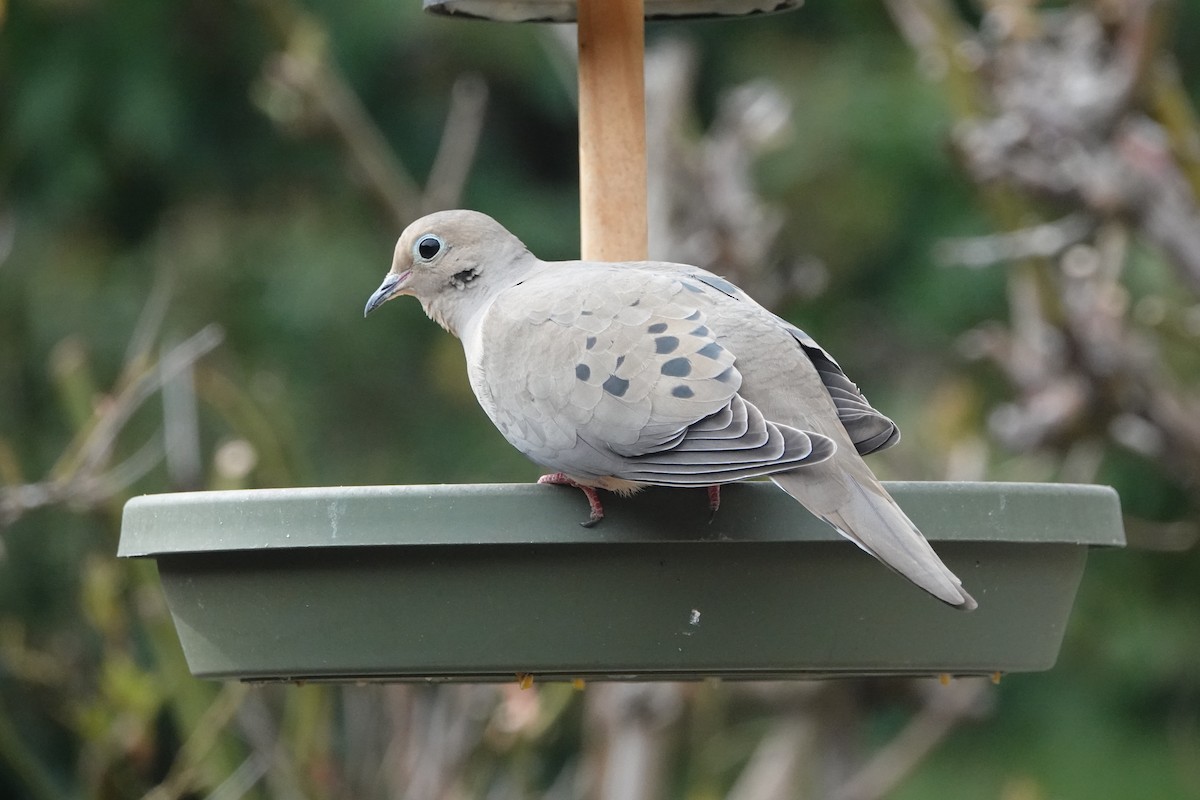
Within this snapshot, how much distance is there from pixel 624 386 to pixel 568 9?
94cm

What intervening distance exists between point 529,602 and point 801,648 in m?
0.30

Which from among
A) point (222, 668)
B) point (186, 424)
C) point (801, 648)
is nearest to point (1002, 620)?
point (801, 648)

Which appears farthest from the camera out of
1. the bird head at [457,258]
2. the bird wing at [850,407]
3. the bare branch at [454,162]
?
the bare branch at [454,162]

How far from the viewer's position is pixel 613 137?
2.45 metres

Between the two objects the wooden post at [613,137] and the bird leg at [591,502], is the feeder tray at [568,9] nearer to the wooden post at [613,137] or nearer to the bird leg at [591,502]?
the wooden post at [613,137]

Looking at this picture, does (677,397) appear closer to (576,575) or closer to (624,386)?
(624,386)

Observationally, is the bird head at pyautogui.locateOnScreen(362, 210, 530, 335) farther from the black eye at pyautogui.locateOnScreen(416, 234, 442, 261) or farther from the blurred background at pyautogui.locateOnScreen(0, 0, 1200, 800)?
the blurred background at pyautogui.locateOnScreen(0, 0, 1200, 800)

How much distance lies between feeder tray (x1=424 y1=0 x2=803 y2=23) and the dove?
488 millimetres

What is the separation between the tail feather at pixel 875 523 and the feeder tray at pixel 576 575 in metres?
0.09

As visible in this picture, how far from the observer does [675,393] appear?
1.88 meters

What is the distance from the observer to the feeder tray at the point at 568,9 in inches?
99.9

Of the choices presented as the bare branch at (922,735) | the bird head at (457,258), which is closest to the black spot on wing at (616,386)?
the bird head at (457,258)

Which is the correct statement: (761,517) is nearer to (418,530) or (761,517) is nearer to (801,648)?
(801,648)

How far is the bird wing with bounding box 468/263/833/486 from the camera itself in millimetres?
1816
